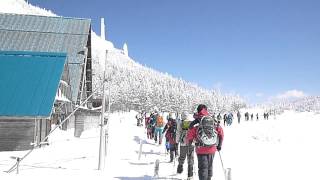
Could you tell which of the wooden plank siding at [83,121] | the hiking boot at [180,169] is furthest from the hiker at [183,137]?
the wooden plank siding at [83,121]

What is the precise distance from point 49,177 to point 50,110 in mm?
8975

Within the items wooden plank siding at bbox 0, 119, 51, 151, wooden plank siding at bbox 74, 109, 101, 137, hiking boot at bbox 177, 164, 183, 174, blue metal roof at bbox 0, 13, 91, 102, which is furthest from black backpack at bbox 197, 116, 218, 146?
wooden plank siding at bbox 74, 109, 101, 137

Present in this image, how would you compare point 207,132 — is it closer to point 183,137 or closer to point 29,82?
point 183,137

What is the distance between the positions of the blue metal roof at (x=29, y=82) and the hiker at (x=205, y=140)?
37.8 feet

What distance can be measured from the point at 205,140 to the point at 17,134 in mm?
13738

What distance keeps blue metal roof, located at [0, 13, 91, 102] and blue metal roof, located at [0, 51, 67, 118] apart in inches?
277

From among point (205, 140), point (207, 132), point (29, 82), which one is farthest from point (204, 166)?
point (29, 82)

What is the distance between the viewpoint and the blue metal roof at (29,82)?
65.3 ft

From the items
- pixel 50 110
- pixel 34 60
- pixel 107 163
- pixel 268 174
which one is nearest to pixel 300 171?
pixel 268 174

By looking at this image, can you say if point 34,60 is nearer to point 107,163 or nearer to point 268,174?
point 107,163

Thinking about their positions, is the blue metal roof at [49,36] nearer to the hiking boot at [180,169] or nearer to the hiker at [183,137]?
the hiker at [183,137]

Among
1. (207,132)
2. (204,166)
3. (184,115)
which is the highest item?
(184,115)

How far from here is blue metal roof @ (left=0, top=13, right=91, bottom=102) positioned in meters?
32.4

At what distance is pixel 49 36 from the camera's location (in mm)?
34969
